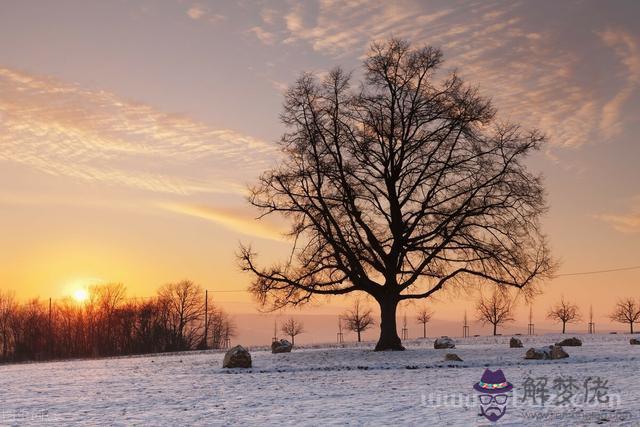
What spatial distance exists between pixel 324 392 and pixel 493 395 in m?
5.34

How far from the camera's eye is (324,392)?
69.6ft

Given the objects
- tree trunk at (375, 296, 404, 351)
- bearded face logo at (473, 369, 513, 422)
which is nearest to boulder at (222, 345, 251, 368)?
tree trunk at (375, 296, 404, 351)

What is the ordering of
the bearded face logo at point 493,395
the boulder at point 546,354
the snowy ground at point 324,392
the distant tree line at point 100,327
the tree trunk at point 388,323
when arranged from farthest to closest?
1. the distant tree line at point 100,327
2. the tree trunk at point 388,323
3. the boulder at point 546,354
4. the snowy ground at point 324,392
5. the bearded face logo at point 493,395

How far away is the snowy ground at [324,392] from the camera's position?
15.9m

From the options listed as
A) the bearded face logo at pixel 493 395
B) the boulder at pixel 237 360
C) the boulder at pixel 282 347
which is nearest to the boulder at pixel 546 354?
the bearded face logo at pixel 493 395

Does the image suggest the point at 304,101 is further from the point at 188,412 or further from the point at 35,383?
the point at 188,412

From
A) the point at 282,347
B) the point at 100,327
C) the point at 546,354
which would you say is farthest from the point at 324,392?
the point at 100,327

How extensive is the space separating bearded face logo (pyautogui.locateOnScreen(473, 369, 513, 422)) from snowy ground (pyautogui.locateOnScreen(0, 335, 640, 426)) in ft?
0.88

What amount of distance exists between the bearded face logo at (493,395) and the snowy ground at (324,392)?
27cm

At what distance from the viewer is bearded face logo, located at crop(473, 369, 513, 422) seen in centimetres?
1561

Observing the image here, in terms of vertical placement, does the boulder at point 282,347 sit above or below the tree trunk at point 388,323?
below

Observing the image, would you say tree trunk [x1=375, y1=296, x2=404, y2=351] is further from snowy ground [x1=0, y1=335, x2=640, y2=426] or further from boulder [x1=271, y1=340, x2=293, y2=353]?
boulder [x1=271, y1=340, x2=293, y2=353]

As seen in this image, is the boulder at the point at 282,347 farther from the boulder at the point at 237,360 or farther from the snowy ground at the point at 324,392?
the boulder at the point at 237,360

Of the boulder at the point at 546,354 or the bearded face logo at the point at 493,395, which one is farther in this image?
the boulder at the point at 546,354
